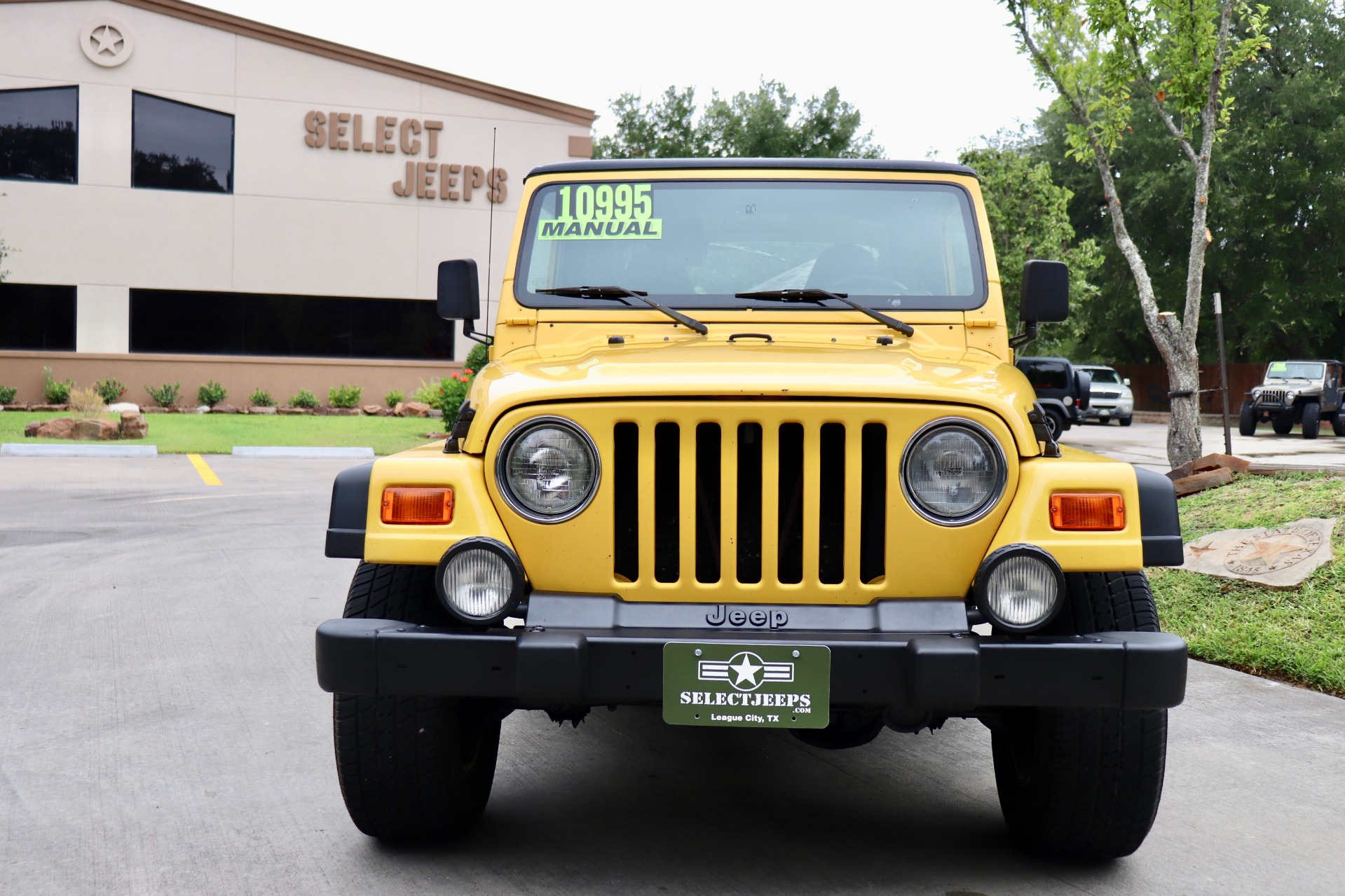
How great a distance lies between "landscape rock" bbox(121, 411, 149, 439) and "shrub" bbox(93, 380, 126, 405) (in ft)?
20.9

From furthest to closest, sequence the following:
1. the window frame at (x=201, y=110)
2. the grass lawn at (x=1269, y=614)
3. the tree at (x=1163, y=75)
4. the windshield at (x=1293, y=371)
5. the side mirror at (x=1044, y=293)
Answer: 1. the windshield at (x=1293, y=371)
2. the window frame at (x=201, y=110)
3. the tree at (x=1163, y=75)
4. the grass lawn at (x=1269, y=614)
5. the side mirror at (x=1044, y=293)

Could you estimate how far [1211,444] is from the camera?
24625mm

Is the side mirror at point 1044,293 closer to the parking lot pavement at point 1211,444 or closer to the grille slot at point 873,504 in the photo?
the grille slot at point 873,504

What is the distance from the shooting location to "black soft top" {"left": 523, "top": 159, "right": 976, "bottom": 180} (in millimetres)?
4750

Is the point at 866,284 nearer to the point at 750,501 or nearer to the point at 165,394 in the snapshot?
the point at 750,501

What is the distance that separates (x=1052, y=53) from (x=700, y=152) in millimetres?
37785

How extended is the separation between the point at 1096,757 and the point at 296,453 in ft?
55.4

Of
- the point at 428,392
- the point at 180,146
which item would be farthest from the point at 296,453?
the point at 180,146

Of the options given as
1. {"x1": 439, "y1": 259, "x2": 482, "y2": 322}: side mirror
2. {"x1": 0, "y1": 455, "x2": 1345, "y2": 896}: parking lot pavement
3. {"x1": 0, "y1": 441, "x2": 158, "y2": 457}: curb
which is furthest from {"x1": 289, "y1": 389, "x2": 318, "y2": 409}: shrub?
{"x1": 439, "y1": 259, "x2": 482, "y2": 322}: side mirror

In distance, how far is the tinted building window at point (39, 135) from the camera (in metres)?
25.4

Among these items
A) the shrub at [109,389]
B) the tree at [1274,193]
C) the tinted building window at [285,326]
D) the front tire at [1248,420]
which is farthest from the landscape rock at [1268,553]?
the tree at [1274,193]

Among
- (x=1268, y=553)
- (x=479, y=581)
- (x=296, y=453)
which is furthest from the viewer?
(x=296, y=453)

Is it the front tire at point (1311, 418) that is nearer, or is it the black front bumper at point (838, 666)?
the black front bumper at point (838, 666)

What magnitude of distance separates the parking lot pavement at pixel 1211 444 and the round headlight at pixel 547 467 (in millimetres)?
15019
